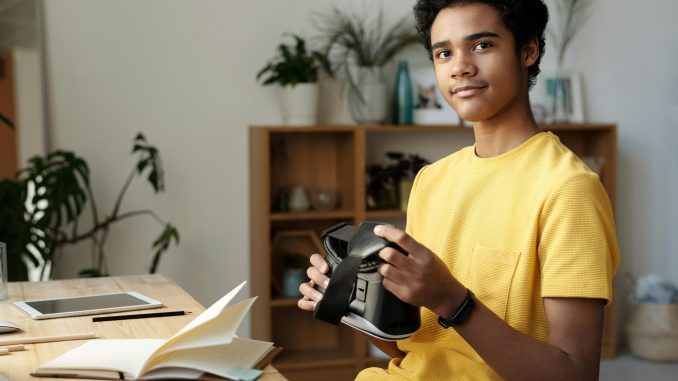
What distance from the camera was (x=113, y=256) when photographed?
12.0 feet

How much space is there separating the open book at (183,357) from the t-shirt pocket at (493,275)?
379 millimetres

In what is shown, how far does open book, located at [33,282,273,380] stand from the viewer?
1.15 m

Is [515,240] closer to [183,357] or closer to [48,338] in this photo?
[183,357]

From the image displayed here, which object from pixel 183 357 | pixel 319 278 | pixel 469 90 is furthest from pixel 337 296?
pixel 469 90

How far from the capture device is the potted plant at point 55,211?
3164 mm

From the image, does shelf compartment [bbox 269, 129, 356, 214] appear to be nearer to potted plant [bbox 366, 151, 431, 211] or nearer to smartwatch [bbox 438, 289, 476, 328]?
potted plant [bbox 366, 151, 431, 211]

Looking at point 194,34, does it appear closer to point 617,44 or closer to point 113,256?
point 113,256

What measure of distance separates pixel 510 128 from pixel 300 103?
A: 223 cm

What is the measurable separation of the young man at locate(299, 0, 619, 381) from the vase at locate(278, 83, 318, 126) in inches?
79.9

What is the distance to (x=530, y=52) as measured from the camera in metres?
1.50

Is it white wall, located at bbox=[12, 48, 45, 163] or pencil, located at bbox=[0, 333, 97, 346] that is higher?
white wall, located at bbox=[12, 48, 45, 163]

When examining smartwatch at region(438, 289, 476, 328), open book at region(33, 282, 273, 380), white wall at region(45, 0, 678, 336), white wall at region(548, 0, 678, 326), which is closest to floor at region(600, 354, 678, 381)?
white wall at region(548, 0, 678, 326)

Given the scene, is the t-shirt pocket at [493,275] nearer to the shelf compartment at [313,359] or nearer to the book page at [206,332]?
the book page at [206,332]

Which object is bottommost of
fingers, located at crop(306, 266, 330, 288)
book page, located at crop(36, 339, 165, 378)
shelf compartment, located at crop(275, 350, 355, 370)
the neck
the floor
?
the floor
